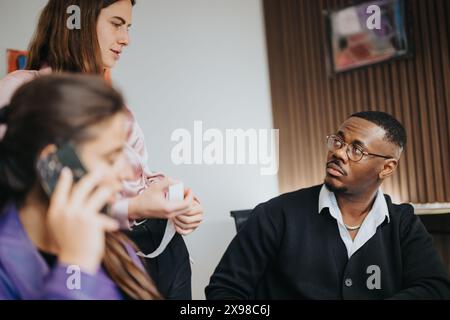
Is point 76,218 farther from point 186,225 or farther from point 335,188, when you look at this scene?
point 335,188

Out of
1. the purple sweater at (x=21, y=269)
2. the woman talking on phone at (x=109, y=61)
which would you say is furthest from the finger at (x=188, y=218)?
the purple sweater at (x=21, y=269)

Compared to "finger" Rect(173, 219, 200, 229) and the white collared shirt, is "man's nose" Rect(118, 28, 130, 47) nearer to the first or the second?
"finger" Rect(173, 219, 200, 229)

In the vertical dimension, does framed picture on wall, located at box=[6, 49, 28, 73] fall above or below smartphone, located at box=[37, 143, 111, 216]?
above

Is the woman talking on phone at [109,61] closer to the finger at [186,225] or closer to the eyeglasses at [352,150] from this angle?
the finger at [186,225]

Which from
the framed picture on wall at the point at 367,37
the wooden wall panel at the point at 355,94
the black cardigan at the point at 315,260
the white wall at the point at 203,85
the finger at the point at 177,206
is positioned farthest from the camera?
the framed picture on wall at the point at 367,37

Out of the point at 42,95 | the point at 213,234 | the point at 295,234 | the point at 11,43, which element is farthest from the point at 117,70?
the point at 42,95

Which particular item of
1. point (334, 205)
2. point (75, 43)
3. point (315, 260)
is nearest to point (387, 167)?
point (334, 205)

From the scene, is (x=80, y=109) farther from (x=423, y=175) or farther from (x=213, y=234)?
(x=423, y=175)

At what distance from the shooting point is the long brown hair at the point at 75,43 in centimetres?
90

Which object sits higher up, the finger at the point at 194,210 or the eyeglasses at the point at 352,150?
the eyeglasses at the point at 352,150

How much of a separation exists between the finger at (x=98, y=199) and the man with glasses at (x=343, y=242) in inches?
20.6

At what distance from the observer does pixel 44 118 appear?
57 centimetres

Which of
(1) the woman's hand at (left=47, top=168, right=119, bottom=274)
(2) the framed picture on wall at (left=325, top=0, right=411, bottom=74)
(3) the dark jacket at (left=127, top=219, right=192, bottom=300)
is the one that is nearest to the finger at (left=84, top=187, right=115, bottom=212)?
(1) the woman's hand at (left=47, top=168, right=119, bottom=274)

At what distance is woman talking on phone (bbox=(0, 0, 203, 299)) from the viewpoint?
0.89 metres
